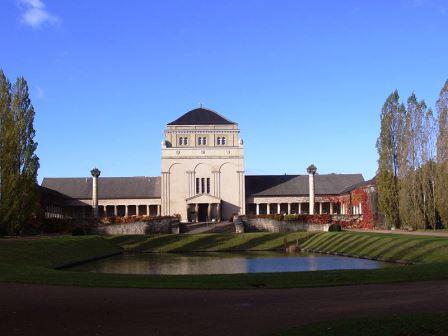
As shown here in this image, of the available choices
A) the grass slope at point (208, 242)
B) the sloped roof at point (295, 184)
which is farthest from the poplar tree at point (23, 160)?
the sloped roof at point (295, 184)

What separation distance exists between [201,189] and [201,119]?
10.2 meters

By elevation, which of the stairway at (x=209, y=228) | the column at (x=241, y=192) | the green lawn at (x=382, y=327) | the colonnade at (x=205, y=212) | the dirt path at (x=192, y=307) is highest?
the column at (x=241, y=192)

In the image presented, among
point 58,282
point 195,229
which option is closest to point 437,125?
point 195,229

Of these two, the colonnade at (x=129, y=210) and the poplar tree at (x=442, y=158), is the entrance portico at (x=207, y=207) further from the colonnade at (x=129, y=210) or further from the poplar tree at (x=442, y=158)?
the poplar tree at (x=442, y=158)

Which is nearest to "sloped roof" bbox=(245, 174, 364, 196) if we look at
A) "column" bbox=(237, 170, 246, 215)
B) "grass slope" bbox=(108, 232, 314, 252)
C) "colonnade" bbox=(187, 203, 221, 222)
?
"column" bbox=(237, 170, 246, 215)

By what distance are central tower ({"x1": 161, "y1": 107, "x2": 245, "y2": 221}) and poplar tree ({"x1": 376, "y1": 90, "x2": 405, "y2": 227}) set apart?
89.9 ft

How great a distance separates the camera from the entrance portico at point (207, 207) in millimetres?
75438

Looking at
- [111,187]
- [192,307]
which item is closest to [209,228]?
[111,187]

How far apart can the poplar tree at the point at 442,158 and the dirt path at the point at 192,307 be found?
2991 centimetres

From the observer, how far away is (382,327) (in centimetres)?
915

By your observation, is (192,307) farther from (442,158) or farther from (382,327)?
(442,158)

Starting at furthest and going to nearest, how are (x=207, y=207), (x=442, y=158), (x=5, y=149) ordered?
(x=207, y=207)
(x=442, y=158)
(x=5, y=149)

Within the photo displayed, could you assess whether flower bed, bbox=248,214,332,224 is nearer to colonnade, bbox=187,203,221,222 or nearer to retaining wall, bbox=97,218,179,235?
retaining wall, bbox=97,218,179,235

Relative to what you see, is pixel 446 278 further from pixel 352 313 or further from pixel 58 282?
pixel 58 282
